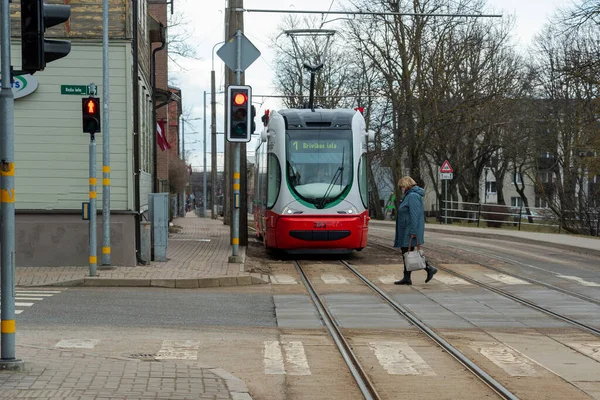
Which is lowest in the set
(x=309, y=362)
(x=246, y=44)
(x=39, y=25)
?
(x=309, y=362)

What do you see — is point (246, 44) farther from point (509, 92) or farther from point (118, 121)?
point (509, 92)

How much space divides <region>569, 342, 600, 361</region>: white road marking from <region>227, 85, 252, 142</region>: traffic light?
29.8 ft

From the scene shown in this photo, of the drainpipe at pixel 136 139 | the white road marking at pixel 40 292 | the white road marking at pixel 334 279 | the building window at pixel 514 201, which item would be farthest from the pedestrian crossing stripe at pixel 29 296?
the building window at pixel 514 201

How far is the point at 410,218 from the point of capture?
15.9m

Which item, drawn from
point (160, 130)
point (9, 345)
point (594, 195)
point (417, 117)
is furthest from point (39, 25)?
point (417, 117)

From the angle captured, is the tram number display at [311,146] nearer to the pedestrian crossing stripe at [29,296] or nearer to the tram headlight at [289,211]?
the tram headlight at [289,211]

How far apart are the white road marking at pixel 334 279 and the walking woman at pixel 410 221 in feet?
3.30

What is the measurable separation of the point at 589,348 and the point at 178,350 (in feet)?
13.6

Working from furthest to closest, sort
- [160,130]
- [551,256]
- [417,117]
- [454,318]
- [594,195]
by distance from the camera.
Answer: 1. [417,117]
2. [594,195]
3. [160,130]
4. [551,256]
5. [454,318]

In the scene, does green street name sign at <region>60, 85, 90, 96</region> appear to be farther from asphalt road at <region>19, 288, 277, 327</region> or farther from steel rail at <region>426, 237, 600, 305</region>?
steel rail at <region>426, 237, 600, 305</region>

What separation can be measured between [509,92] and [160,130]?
2335 centimetres

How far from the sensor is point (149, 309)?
12.9 m

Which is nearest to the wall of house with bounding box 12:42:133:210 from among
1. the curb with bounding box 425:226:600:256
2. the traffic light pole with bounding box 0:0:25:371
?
the traffic light pole with bounding box 0:0:25:371

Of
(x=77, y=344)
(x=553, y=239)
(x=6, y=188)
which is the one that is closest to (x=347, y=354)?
(x=77, y=344)
